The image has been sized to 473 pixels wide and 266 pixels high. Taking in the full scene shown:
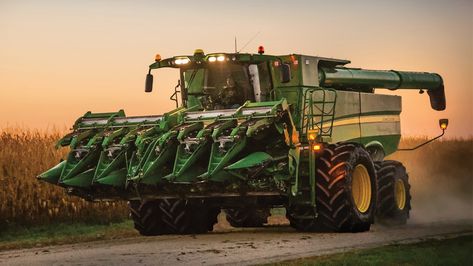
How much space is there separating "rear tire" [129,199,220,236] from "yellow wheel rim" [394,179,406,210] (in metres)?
4.75

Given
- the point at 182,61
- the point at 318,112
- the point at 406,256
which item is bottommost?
the point at 406,256

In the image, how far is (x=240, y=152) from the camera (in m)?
16.0

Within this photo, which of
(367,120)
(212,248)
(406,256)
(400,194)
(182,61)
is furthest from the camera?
(400,194)

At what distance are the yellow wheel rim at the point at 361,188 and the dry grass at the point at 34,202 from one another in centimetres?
648

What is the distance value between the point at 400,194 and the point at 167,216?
5658 mm

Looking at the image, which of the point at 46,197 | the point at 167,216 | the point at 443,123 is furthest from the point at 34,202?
the point at 443,123

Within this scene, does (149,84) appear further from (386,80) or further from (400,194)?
(386,80)

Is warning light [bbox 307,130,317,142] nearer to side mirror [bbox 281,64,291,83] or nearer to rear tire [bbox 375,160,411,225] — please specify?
side mirror [bbox 281,64,291,83]

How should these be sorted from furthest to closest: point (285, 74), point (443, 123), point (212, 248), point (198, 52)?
point (443, 123), point (198, 52), point (285, 74), point (212, 248)

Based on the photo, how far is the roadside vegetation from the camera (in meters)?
12.5

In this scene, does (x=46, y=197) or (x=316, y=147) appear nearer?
(x=316, y=147)

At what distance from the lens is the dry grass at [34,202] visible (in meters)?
20.5

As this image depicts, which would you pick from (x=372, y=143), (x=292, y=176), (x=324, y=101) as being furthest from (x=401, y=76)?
(x=292, y=176)

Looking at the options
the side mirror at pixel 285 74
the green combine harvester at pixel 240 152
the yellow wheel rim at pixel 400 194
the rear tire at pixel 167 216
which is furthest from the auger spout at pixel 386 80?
the rear tire at pixel 167 216
